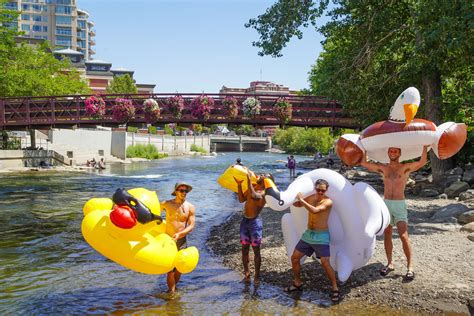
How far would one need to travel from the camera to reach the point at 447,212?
13.9 metres

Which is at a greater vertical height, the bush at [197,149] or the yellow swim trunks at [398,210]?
the yellow swim trunks at [398,210]

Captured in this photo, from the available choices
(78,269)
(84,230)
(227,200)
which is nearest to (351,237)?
(84,230)

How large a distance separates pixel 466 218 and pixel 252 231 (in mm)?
7059

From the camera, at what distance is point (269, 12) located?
19.3 m

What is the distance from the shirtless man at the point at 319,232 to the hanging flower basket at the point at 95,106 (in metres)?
24.8

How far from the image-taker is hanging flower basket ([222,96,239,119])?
27.8 m

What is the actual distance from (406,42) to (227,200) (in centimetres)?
1069

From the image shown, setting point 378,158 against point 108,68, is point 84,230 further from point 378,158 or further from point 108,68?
point 108,68

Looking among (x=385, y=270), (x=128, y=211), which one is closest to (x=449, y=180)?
(x=385, y=270)

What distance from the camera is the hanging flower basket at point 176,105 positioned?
93.9 feet

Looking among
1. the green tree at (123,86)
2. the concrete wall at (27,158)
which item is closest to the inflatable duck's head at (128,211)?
the concrete wall at (27,158)

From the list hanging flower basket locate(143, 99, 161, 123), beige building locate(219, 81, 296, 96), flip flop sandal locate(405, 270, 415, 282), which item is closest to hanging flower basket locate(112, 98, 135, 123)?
hanging flower basket locate(143, 99, 161, 123)

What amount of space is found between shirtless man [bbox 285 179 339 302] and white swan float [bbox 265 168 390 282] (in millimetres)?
211

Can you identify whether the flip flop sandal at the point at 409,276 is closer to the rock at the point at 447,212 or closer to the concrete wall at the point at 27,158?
the rock at the point at 447,212
